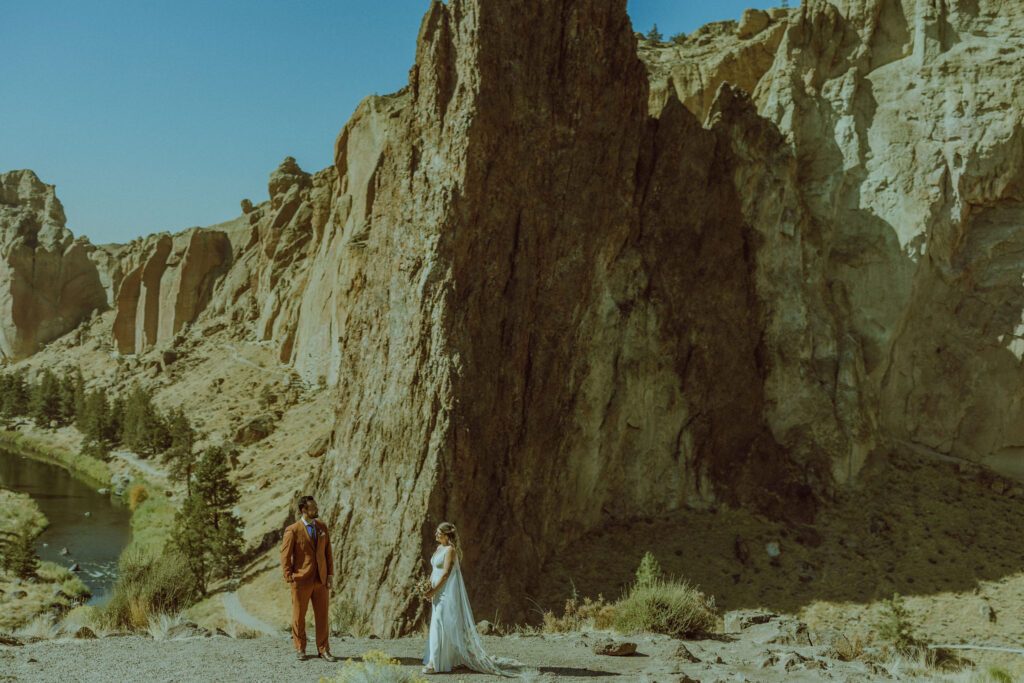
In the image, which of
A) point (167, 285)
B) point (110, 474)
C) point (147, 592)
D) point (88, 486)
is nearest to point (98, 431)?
point (110, 474)

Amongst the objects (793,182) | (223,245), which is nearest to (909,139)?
(793,182)

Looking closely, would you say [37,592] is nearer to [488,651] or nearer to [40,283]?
[488,651]

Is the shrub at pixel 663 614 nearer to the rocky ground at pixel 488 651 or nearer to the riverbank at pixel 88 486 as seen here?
the rocky ground at pixel 488 651

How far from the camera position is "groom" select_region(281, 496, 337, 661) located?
10.4m

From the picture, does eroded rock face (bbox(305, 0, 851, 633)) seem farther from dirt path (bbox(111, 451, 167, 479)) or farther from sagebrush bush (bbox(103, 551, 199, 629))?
dirt path (bbox(111, 451, 167, 479))

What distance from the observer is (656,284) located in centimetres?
2509

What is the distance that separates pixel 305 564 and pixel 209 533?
64.0 feet

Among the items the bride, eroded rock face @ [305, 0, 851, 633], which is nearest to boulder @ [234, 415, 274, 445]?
eroded rock face @ [305, 0, 851, 633]

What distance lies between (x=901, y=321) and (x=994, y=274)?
3.81 meters

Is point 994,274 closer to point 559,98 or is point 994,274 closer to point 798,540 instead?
point 798,540

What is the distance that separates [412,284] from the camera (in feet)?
68.8

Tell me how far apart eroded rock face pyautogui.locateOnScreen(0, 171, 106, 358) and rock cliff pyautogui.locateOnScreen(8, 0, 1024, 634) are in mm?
99519

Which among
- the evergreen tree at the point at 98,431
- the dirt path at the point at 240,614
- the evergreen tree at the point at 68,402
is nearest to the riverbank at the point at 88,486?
the evergreen tree at the point at 98,431

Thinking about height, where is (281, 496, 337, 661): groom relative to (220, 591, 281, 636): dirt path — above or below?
above
